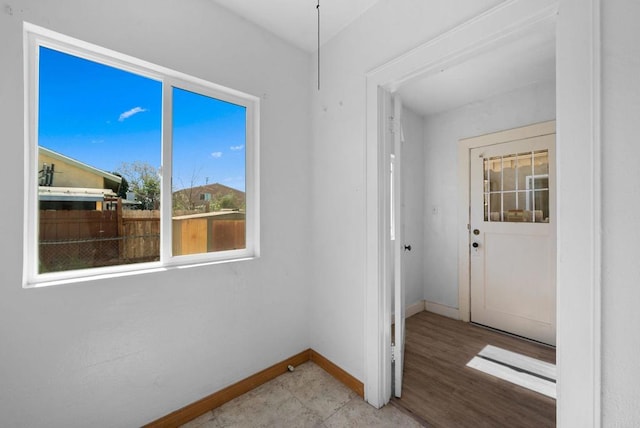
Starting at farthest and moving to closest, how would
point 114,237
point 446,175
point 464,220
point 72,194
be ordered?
1. point 446,175
2. point 464,220
3. point 114,237
4. point 72,194

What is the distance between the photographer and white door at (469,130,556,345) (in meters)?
2.66

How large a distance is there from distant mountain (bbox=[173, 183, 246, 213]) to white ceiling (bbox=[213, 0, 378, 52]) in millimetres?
1294

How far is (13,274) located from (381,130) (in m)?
2.16

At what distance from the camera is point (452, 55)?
4.75ft

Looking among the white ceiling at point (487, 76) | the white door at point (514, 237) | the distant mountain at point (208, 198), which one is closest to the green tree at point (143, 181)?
the distant mountain at point (208, 198)

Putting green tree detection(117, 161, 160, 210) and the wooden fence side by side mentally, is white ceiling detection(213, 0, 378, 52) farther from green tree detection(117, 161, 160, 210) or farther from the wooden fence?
the wooden fence

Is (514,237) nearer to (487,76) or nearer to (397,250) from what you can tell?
(487,76)

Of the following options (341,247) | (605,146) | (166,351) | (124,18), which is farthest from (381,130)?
(166,351)

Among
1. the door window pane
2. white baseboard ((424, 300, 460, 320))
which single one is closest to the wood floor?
white baseboard ((424, 300, 460, 320))

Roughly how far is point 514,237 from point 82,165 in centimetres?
383

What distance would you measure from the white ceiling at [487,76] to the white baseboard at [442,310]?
2575mm

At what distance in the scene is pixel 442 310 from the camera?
3.40 meters

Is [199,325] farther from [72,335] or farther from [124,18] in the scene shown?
[124,18]

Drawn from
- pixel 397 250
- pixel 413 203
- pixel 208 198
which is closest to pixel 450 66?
pixel 397 250
